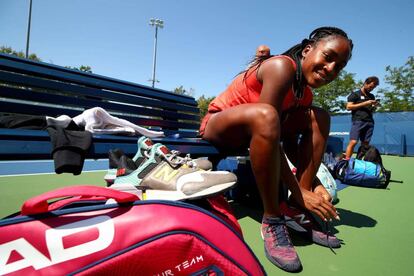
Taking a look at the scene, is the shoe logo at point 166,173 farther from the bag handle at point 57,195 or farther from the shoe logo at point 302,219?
the shoe logo at point 302,219

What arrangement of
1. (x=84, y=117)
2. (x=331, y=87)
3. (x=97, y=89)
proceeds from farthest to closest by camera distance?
(x=331, y=87), (x=97, y=89), (x=84, y=117)

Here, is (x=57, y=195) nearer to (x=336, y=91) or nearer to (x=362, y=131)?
(x=362, y=131)

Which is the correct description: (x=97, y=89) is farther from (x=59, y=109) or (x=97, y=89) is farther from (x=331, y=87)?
(x=331, y=87)

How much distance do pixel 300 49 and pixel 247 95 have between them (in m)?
0.45

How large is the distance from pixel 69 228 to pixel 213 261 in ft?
1.23

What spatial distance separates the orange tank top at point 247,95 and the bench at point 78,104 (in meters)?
0.30

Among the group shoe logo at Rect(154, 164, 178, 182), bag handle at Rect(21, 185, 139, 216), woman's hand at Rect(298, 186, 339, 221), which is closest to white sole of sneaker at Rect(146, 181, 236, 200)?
shoe logo at Rect(154, 164, 178, 182)

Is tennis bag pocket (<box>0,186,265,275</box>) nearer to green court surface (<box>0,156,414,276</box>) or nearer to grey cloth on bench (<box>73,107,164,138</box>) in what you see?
green court surface (<box>0,156,414,276</box>)

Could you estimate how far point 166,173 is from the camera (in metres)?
0.98

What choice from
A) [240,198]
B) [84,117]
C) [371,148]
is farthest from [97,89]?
[371,148]

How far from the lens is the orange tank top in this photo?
145cm

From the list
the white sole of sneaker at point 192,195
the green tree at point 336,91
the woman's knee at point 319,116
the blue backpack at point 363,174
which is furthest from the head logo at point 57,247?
the green tree at point 336,91

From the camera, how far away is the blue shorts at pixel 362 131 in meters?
4.31

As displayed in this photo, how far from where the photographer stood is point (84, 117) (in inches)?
60.4
